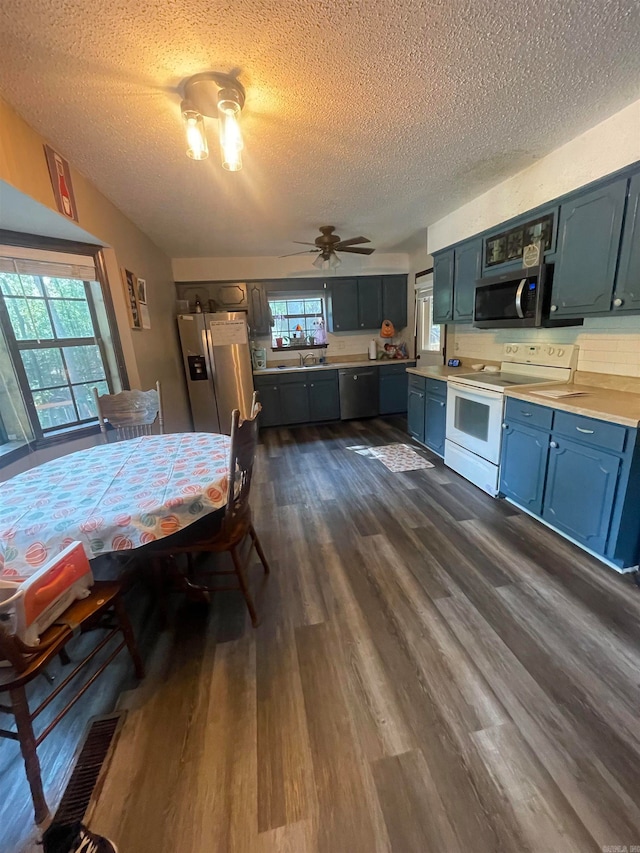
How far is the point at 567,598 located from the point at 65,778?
7.13 ft

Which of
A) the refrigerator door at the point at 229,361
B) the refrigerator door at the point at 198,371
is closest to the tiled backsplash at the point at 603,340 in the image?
the refrigerator door at the point at 229,361

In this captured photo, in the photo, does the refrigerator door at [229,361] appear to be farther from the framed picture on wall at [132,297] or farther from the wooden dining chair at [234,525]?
the wooden dining chair at [234,525]

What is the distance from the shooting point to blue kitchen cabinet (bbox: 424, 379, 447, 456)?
133 inches

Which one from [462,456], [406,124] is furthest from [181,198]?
[462,456]

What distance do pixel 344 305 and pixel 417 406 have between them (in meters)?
2.11

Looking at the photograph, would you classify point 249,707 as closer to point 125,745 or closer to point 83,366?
point 125,745

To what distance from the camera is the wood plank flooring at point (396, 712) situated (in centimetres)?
95

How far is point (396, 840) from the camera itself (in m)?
0.92

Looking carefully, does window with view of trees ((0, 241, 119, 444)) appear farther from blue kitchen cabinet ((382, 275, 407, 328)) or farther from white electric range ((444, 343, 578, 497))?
blue kitchen cabinet ((382, 275, 407, 328))

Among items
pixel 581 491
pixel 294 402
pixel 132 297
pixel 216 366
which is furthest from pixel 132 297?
pixel 581 491

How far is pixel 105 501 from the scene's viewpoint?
1.32 m

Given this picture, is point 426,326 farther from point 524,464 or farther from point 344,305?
point 524,464

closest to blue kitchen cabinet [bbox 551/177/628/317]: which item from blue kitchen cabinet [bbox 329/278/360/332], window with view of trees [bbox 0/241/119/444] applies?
blue kitchen cabinet [bbox 329/278/360/332]

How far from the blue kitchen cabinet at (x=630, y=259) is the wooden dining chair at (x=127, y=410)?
120 inches
